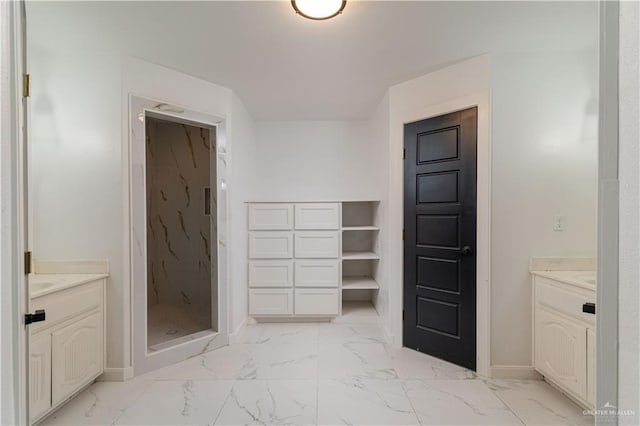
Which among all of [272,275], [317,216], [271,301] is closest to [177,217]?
[272,275]

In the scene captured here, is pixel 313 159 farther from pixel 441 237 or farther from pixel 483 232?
pixel 483 232

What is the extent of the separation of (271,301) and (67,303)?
6.21 ft

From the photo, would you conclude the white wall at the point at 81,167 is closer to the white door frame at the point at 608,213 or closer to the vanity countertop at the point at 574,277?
the white door frame at the point at 608,213

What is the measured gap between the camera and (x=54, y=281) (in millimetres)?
2002

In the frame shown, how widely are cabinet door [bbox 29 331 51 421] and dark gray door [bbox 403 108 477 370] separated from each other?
2637 mm

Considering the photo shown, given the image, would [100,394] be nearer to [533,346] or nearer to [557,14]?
[533,346]

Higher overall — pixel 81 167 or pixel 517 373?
pixel 81 167

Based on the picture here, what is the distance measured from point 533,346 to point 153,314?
392 centimetres

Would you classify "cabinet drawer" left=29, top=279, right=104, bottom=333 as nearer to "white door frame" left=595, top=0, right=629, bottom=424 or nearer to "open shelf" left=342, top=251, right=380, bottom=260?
"open shelf" left=342, top=251, right=380, bottom=260

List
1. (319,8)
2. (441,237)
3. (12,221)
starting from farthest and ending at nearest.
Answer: (441,237) → (319,8) → (12,221)

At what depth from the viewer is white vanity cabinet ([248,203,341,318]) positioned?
3.38 metres

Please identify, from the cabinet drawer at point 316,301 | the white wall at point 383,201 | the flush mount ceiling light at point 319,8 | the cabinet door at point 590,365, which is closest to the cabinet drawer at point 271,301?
the cabinet drawer at point 316,301

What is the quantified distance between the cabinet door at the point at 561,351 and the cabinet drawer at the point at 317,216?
2.00 m

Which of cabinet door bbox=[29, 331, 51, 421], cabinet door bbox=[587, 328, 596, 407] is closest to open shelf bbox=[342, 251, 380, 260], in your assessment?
cabinet door bbox=[587, 328, 596, 407]
